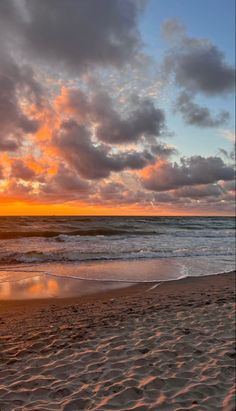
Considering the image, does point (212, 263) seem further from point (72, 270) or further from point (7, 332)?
point (7, 332)

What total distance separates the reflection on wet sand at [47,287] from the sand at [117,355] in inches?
33.0

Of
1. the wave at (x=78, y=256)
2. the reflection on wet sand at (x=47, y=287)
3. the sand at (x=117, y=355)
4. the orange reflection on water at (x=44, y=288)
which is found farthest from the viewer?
the wave at (x=78, y=256)

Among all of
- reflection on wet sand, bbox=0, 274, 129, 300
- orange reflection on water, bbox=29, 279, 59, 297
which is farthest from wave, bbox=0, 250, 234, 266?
orange reflection on water, bbox=29, 279, 59, 297

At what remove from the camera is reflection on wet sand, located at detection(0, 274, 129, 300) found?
35.1ft

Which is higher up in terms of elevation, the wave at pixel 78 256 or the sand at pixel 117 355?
the sand at pixel 117 355

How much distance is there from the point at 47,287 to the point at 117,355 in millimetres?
6454

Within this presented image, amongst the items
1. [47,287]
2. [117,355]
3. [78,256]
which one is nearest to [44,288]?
[47,287]

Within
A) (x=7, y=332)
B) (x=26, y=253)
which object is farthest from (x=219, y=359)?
(x=26, y=253)

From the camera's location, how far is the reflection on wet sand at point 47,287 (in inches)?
421

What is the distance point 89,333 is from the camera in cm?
718

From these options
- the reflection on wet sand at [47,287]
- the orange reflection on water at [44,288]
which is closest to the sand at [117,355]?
the reflection on wet sand at [47,287]

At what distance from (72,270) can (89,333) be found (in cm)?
855

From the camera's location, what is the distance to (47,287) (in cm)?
1186

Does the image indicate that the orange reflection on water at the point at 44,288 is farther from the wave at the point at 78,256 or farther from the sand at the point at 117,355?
the wave at the point at 78,256
